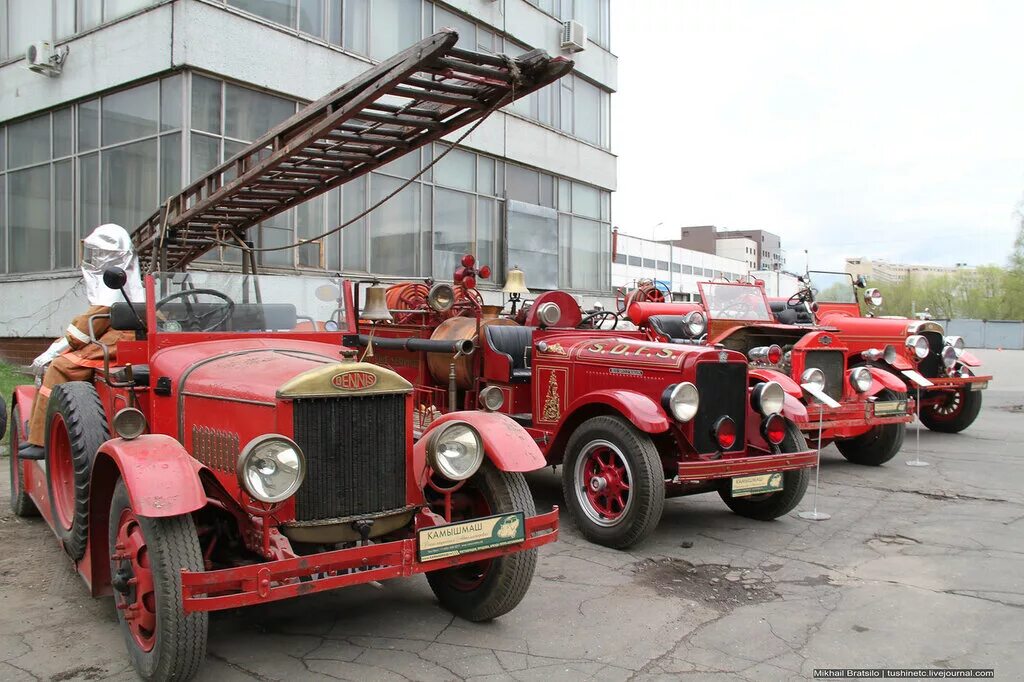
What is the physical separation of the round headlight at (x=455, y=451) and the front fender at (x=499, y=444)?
5 centimetres

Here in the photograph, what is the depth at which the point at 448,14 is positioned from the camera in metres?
17.2

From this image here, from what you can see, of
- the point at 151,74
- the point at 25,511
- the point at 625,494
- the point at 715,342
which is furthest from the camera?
the point at 151,74

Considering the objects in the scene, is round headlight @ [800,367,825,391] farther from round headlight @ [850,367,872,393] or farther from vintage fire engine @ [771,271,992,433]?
vintage fire engine @ [771,271,992,433]

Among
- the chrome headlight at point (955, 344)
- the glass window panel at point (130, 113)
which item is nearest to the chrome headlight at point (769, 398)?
the chrome headlight at point (955, 344)

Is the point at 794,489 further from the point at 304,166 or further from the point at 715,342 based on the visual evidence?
the point at 304,166

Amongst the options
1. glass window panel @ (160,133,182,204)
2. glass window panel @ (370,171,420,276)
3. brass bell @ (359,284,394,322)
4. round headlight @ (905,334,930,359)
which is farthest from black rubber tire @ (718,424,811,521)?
glass window panel @ (370,171,420,276)

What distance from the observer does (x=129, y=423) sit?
11.8ft

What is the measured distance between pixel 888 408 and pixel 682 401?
388 cm

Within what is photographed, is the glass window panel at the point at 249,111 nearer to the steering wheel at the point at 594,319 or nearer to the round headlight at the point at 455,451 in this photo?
the steering wheel at the point at 594,319

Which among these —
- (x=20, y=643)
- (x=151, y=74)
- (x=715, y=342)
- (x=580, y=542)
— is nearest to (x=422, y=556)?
(x=20, y=643)

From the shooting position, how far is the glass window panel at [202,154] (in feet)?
40.3

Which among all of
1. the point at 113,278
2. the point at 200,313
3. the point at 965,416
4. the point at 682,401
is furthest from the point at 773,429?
the point at 965,416

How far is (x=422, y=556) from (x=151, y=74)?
11317 mm

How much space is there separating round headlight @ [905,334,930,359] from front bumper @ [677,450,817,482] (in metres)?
5.32
